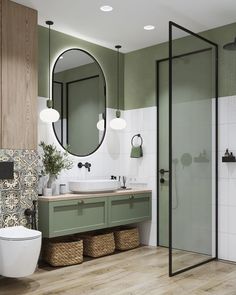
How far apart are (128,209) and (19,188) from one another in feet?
5.26

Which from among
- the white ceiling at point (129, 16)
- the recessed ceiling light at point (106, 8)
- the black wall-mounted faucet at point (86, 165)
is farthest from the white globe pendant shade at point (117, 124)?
the recessed ceiling light at point (106, 8)

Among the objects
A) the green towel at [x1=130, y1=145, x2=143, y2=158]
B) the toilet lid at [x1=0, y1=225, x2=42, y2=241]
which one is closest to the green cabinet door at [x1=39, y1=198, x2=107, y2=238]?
the toilet lid at [x1=0, y1=225, x2=42, y2=241]

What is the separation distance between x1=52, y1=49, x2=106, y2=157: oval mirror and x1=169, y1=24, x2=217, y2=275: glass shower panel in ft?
5.00

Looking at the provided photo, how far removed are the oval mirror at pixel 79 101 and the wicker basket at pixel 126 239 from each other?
115cm

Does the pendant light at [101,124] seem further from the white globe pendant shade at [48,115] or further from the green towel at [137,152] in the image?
the white globe pendant shade at [48,115]

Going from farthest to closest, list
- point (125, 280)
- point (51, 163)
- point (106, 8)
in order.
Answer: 1. point (51, 163)
2. point (106, 8)
3. point (125, 280)

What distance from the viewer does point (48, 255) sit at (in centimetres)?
412

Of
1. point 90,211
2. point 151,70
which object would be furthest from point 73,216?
point 151,70

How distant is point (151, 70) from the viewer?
5211 mm

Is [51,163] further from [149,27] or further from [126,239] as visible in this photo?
[149,27]

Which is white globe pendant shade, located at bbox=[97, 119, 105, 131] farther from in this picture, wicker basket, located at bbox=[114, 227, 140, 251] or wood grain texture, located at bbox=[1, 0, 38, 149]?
wicker basket, located at bbox=[114, 227, 140, 251]

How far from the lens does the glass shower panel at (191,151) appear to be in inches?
149

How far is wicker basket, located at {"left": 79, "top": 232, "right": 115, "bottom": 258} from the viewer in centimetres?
448

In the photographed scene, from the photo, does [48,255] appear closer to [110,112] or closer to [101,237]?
[101,237]
